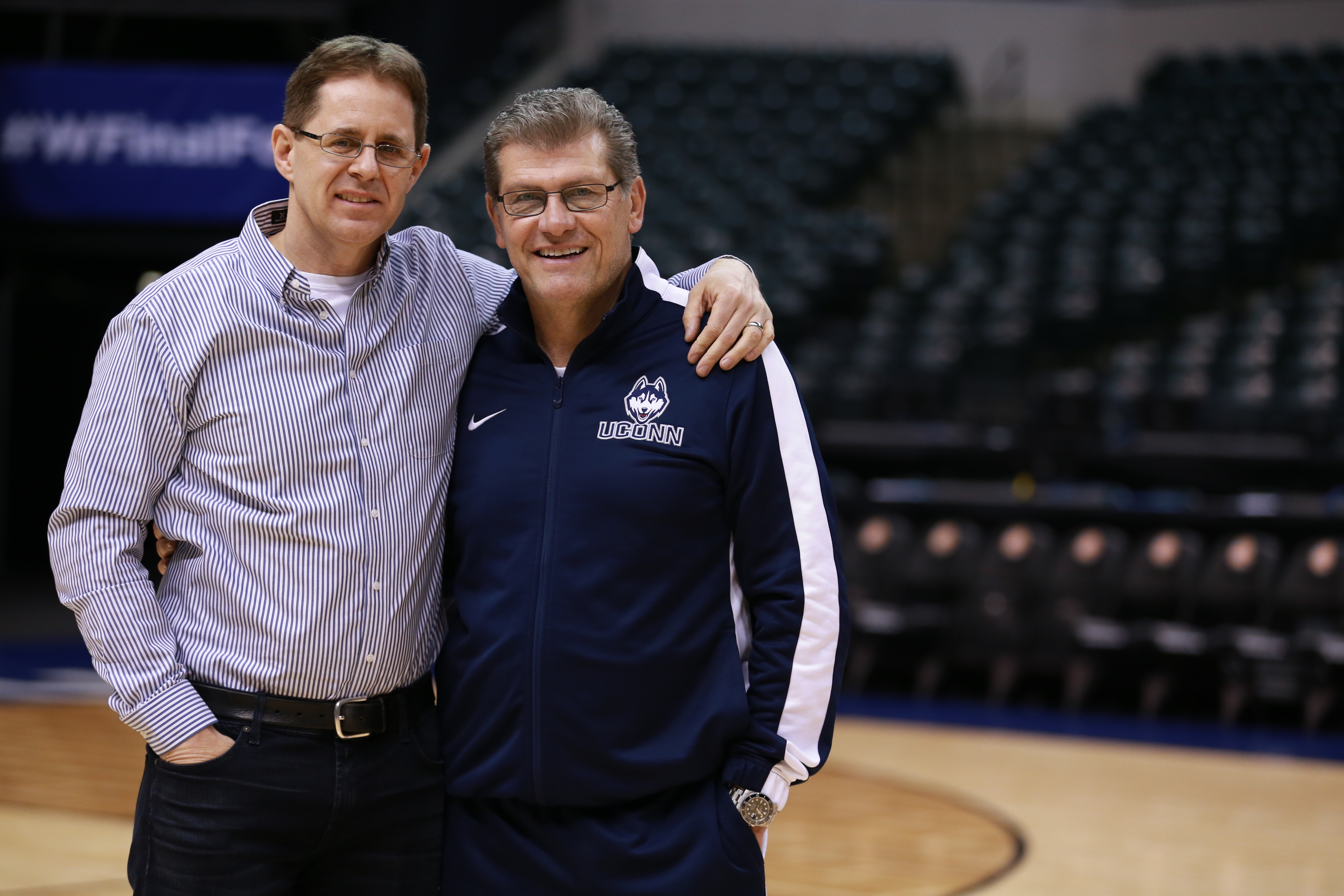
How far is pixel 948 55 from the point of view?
14047mm

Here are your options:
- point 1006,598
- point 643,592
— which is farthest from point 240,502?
point 1006,598

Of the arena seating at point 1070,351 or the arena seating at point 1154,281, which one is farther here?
the arena seating at point 1154,281

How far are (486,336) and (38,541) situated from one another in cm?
1094

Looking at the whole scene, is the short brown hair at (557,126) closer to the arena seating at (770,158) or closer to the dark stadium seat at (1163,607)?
the dark stadium seat at (1163,607)

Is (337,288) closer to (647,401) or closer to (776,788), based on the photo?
(647,401)

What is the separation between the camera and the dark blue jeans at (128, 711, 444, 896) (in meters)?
1.75

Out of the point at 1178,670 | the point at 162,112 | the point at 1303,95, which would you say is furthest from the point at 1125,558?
the point at 1303,95

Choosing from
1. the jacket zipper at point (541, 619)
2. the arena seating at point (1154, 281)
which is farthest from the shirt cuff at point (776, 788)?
the arena seating at point (1154, 281)

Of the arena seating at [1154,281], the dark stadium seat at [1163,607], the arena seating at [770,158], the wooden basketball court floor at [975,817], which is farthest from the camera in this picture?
the arena seating at [770,158]

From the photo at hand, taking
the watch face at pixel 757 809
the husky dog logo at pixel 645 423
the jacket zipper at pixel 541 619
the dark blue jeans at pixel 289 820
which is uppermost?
the husky dog logo at pixel 645 423

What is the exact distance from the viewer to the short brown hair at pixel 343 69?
183 cm

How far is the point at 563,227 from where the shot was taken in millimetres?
1811

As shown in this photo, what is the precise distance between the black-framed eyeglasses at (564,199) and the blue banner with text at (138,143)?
7751 mm

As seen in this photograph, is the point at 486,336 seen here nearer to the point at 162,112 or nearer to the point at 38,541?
the point at 162,112
